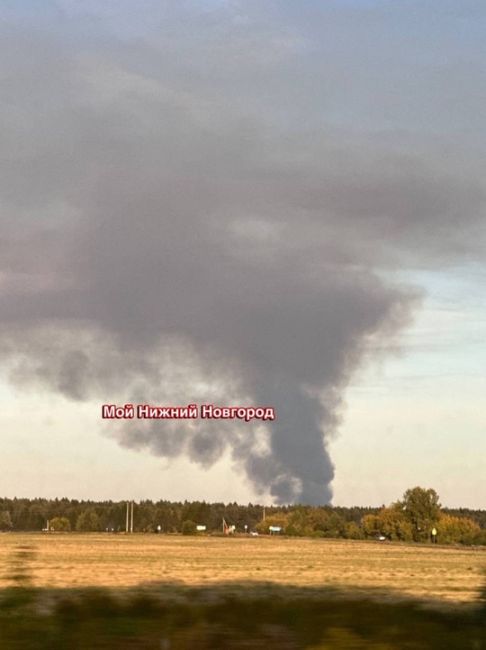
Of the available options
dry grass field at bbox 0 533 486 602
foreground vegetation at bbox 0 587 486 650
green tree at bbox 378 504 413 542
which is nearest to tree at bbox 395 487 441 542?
green tree at bbox 378 504 413 542

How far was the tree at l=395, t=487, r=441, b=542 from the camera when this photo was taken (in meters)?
191

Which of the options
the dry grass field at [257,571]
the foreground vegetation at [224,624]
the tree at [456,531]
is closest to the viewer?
the foreground vegetation at [224,624]

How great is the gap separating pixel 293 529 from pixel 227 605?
185 m

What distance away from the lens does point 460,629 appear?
1248 centimetres

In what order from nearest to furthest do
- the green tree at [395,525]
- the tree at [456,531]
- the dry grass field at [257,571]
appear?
the dry grass field at [257,571] → the tree at [456,531] → the green tree at [395,525]

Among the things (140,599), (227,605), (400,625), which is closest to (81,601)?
(140,599)

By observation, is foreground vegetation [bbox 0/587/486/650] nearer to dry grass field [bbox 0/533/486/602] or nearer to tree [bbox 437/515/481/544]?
dry grass field [bbox 0/533/486/602]

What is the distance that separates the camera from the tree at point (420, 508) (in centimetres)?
19138

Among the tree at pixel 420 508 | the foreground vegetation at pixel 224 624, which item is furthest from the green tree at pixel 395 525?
the foreground vegetation at pixel 224 624

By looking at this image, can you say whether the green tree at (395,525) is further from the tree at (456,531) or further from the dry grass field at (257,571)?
the dry grass field at (257,571)

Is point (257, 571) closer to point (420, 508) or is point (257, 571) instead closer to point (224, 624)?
point (224, 624)

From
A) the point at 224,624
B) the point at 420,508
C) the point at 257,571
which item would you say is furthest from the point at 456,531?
the point at 224,624

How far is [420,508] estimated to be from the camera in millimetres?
193375

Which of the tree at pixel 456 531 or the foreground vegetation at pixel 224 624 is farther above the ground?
the tree at pixel 456 531
